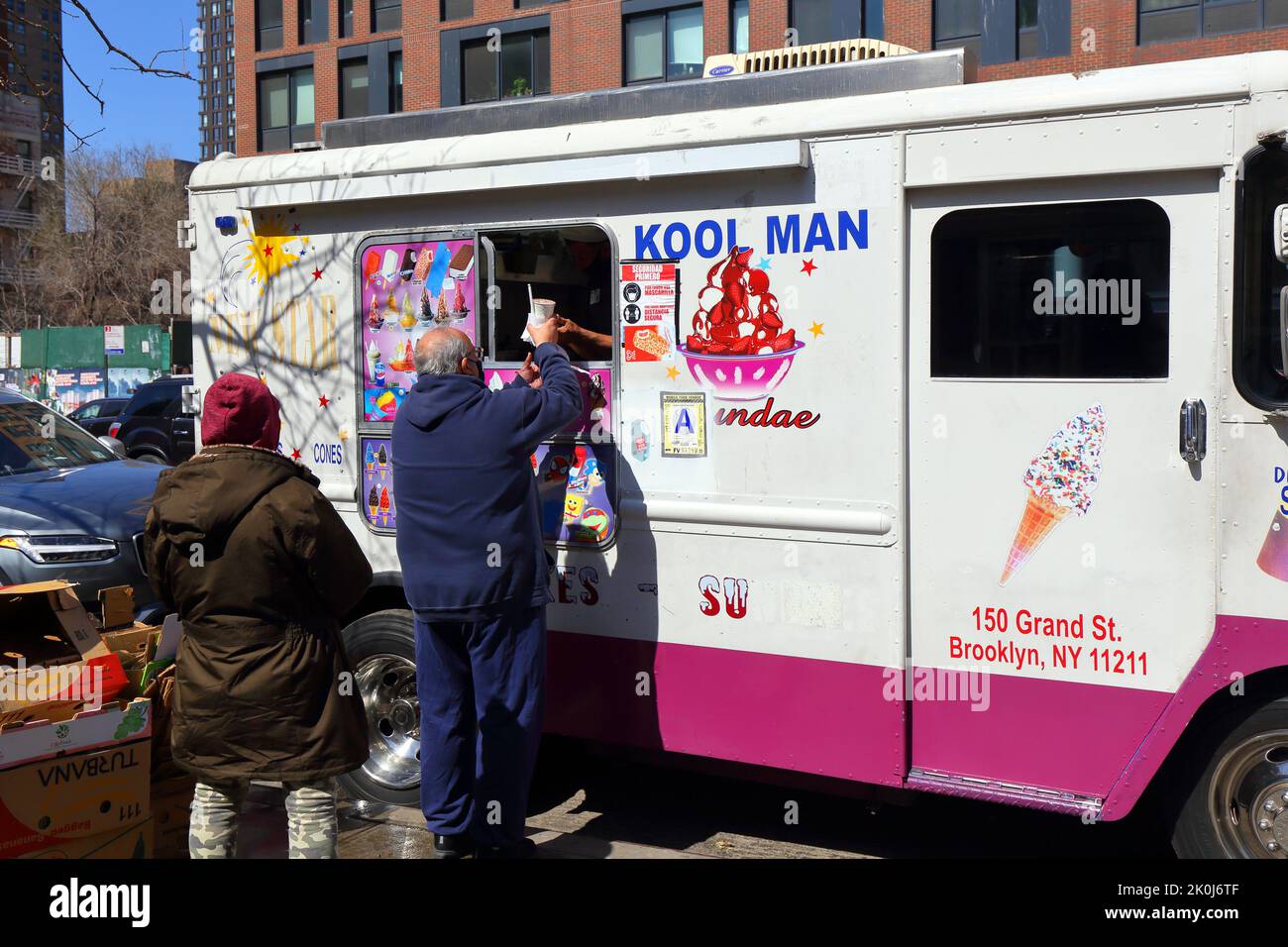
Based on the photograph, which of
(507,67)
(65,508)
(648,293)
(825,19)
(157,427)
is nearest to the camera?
(648,293)

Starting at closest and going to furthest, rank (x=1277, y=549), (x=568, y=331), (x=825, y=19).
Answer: (x=1277, y=549) < (x=568, y=331) < (x=825, y=19)

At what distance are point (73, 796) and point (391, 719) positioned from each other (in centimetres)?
165

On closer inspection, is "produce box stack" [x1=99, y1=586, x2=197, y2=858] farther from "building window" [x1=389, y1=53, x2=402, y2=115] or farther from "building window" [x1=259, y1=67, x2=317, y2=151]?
"building window" [x1=259, y1=67, x2=317, y2=151]

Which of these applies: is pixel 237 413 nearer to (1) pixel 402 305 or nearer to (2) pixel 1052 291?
(1) pixel 402 305

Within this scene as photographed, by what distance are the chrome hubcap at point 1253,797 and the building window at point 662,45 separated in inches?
A: 1083

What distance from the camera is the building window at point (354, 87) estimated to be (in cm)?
3638

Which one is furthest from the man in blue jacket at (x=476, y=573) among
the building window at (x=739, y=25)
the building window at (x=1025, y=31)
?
the building window at (x=739, y=25)

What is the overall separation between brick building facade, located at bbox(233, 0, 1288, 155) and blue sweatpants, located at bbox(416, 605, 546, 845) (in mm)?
14909

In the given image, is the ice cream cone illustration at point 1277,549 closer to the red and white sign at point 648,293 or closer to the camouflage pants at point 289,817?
the red and white sign at point 648,293

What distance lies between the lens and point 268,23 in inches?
1526

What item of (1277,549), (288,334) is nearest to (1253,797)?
(1277,549)

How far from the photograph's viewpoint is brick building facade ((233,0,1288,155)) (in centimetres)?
2394

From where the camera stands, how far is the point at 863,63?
4652mm
